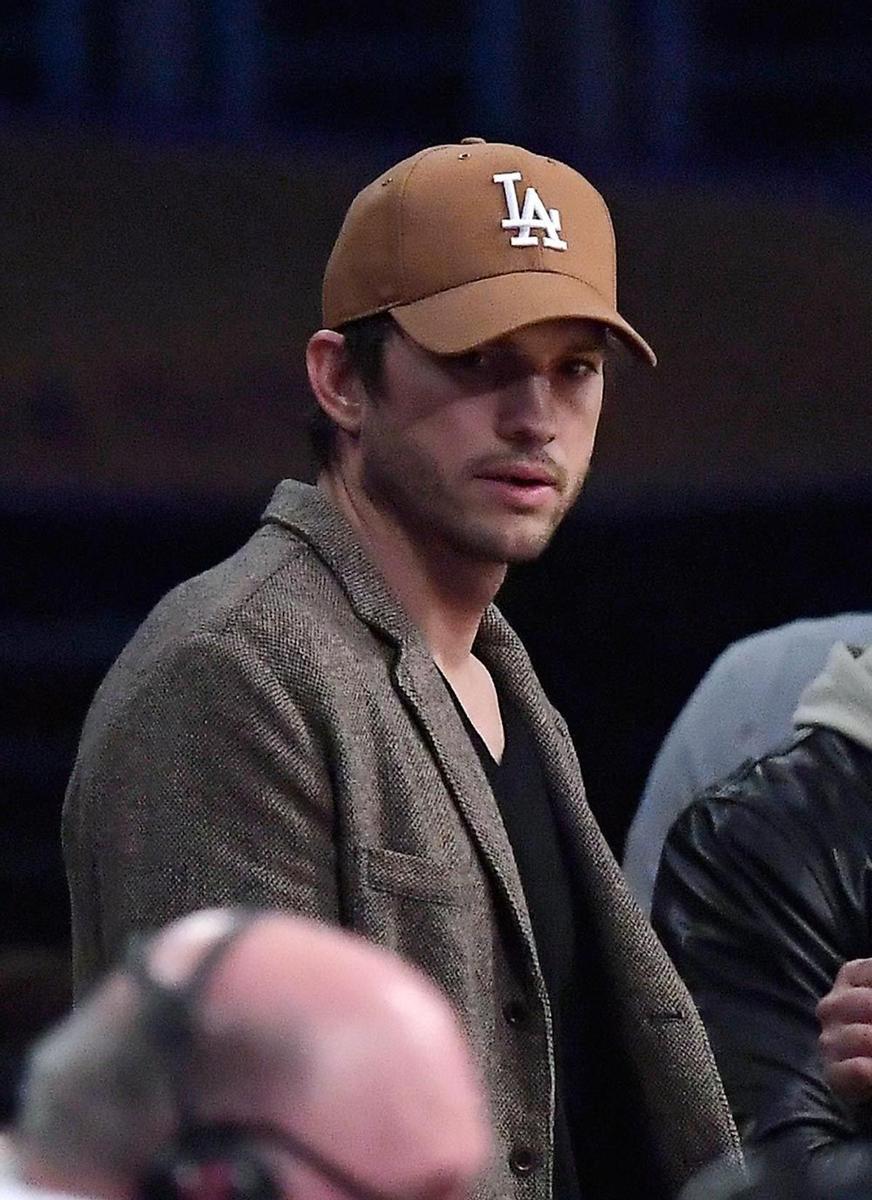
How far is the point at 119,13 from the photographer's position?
509 cm

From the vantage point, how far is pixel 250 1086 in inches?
39.8

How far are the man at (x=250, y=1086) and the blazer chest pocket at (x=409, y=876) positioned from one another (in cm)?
93

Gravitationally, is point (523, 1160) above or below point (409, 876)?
below

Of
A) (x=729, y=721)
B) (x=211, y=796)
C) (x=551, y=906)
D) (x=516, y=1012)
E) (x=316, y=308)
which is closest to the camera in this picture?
(x=211, y=796)

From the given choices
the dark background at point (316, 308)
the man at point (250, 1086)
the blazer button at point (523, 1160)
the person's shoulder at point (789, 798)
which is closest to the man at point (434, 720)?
the blazer button at point (523, 1160)

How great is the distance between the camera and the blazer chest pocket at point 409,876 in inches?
78.0

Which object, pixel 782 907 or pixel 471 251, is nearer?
pixel 471 251

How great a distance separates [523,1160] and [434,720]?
1.10 feet

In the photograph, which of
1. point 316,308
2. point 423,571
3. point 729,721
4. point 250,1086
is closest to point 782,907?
point 423,571

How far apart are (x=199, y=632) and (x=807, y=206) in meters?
3.46

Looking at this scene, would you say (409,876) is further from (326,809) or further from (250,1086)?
(250,1086)

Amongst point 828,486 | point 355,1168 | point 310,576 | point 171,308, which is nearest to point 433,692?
point 310,576

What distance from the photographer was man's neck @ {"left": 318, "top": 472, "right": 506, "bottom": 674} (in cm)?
220

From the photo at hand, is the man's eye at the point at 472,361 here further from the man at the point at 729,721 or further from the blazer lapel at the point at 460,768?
the man at the point at 729,721
